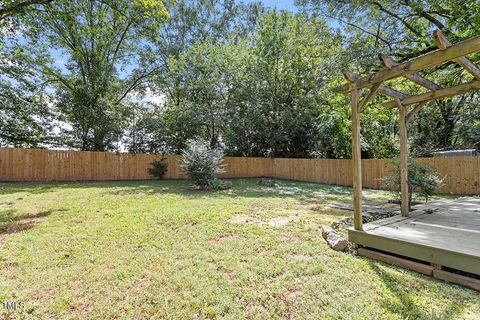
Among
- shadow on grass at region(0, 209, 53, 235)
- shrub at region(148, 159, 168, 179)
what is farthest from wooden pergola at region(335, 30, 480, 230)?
shrub at region(148, 159, 168, 179)

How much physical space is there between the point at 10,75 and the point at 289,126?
13886 mm

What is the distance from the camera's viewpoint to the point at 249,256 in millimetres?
2926

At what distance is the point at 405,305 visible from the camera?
2010 mm

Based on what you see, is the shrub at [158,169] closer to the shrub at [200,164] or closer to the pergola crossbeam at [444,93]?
the shrub at [200,164]

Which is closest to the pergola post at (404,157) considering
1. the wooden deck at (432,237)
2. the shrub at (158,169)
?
the wooden deck at (432,237)

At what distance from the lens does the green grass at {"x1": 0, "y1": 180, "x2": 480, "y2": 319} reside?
1983 millimetres

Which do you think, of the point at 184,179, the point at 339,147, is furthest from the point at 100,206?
the point at 339,147

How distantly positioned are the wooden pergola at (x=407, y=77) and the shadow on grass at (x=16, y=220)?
5.25 m

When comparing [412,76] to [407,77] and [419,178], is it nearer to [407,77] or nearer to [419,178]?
[407,77]

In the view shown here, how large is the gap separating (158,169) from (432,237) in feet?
36.4

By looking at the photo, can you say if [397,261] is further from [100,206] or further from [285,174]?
[285,174]

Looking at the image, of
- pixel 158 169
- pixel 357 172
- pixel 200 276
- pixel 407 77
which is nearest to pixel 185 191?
pixel 158 169

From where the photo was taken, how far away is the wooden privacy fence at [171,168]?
8.02 metres

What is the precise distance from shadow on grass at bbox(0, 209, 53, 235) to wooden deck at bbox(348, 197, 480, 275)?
5162 mm
